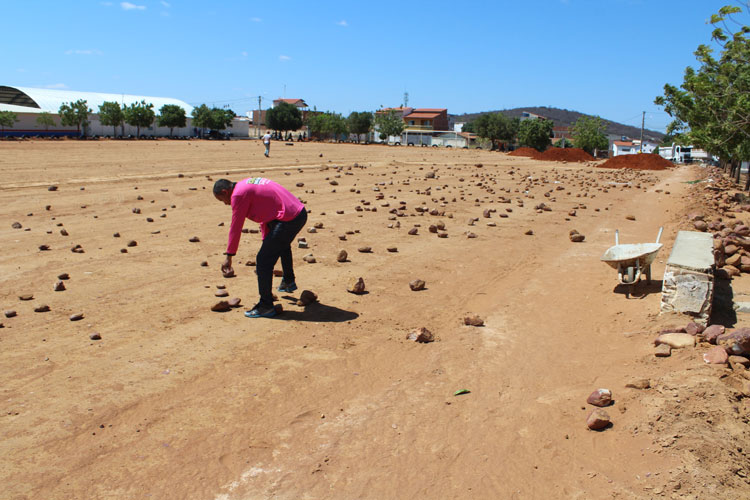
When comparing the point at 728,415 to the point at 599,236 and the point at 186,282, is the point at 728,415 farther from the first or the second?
the point at 599,236

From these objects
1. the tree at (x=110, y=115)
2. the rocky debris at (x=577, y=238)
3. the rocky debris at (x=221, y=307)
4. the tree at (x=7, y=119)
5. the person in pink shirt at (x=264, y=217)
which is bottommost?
the rocky debris at (x=221, y=307)

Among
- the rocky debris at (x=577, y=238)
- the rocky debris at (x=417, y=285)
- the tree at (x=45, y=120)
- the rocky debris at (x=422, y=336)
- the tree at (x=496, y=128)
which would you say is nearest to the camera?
the rocky debris at (x=422, y=336)

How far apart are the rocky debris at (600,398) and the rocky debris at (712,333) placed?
57.4 inches

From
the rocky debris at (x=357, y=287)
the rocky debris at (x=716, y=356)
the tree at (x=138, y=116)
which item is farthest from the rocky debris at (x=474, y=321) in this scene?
the tree at (x=138, y=116)

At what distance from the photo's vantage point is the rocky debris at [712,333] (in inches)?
208

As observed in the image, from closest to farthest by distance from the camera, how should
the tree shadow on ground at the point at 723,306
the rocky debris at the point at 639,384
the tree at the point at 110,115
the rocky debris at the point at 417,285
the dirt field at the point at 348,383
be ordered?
1. the dirt field at the point at 348,383
2. the rocky debris at the point at 639,384
3. the tree shadow on ground at the point at 723,306
4. the rocky debris at the point at 417,285
5. the tree at the point at 110,115

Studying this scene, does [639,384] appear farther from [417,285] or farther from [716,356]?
[417,285]

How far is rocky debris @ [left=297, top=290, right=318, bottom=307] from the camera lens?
6793mm

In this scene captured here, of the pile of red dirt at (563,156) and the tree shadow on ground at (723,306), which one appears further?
the pile of red dirt at (563,156)

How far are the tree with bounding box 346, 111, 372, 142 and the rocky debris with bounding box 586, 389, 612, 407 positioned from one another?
10136 centimetres

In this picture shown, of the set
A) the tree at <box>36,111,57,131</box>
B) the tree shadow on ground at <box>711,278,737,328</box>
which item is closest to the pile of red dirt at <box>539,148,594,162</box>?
the tree shadow on ground at <box>711,278,737,328</box>

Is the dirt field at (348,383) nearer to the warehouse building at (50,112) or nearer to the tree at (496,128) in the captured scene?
the warehouse building at (50,112)

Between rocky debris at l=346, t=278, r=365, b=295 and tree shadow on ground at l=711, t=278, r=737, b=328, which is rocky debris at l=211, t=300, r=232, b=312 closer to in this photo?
rocky debris at l=346, t=278, r=365, b=295

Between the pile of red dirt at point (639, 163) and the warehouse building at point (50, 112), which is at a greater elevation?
the warehouse building at point (50, 112)
